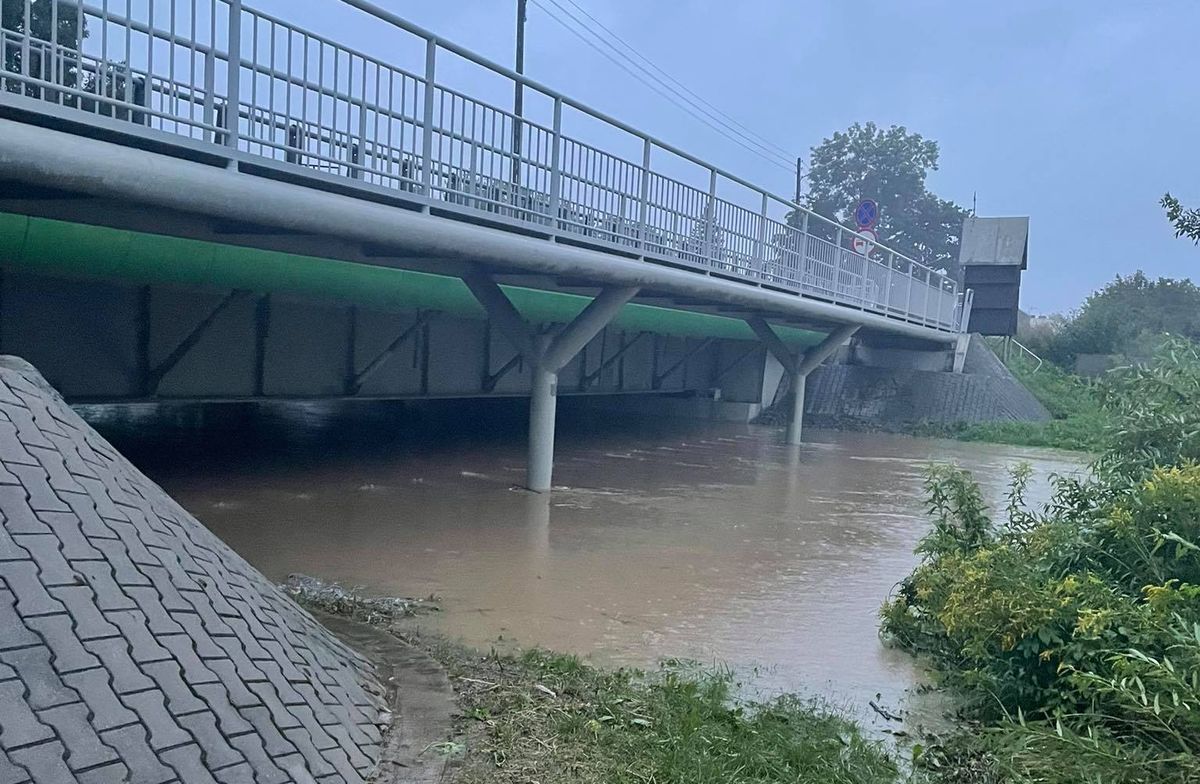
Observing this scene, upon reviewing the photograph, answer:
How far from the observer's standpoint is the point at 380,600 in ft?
23.6

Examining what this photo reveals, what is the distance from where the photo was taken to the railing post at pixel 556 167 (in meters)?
10.7

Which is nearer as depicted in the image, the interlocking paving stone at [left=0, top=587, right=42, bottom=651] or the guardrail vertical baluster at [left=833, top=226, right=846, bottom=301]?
the interlocking paving stone at [left=0, top=587, right=42, bottom=651]

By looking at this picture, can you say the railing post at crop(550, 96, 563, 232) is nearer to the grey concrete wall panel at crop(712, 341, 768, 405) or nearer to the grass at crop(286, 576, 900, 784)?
the grass at crop(286, 576, 900, 784)

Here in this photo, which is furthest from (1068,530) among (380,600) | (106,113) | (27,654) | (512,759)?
(106,113)

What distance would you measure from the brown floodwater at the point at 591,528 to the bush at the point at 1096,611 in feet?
2.45

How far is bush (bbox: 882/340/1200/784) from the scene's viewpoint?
4.15 meters

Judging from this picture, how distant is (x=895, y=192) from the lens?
242ft

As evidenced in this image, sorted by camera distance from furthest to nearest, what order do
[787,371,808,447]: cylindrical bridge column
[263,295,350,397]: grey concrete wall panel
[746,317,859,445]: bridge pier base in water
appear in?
1. [787,371,808,447]: cylindrical bridge column
2. [746,317,859,445]: bridge pier base in water
3. [263,295,350,397]: grey concrete wall panel

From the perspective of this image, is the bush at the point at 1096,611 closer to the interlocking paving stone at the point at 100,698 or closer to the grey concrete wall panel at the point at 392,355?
the interlocking paving stone at the point at 100,698

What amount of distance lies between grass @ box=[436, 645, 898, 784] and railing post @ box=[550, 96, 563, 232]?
6364 mm

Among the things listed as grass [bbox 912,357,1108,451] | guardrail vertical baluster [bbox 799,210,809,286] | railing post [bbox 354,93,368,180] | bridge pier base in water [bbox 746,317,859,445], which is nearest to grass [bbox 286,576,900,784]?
railing post [bbox 354,93,368,180]

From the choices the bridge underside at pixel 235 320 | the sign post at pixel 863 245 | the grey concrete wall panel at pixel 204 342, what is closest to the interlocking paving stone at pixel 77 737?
the bridge underside at pixel 235 320

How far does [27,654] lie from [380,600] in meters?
4.43

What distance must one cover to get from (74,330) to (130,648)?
8.11 metres
